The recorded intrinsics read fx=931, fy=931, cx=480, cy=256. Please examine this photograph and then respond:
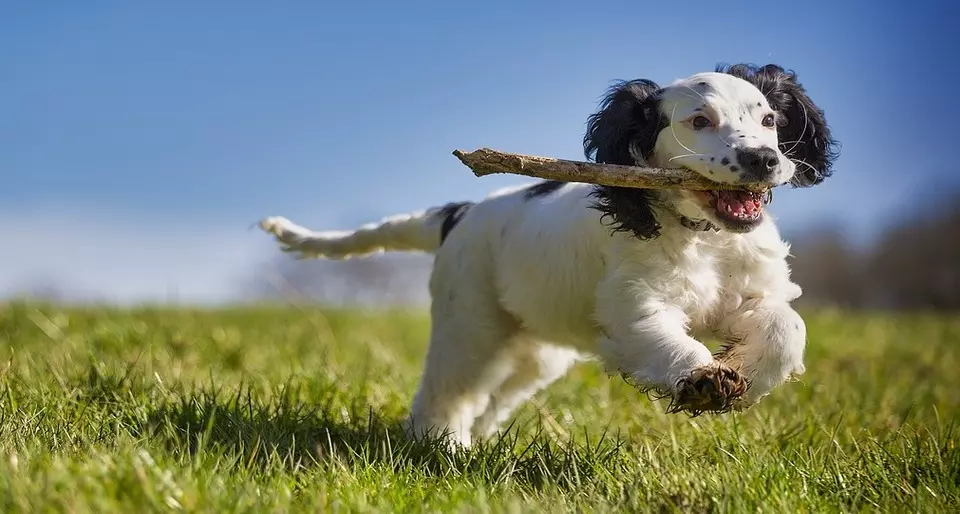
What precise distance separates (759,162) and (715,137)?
242 mm

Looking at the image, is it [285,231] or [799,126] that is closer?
[799,126]

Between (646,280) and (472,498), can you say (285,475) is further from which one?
(646,280)

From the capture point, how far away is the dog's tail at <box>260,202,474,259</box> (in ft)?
17.2

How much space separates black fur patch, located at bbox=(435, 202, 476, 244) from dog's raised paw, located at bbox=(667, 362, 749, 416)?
1.92m

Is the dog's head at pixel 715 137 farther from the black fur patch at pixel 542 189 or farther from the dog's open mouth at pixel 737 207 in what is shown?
the black fur patch at pixel 542 189

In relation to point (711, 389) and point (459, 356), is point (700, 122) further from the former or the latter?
point (459, 356)

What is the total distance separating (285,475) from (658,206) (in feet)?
6.21

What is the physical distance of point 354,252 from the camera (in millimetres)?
5504

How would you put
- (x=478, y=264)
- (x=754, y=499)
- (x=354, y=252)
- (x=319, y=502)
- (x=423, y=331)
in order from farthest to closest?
1. (x=423, y=331)
2. (x=354, y=252)
3. (x=478, y=264)
4. (x=754, y=499)
5. (x=319, y=502)

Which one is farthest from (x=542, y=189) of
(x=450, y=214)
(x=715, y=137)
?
(x=715, y=137)

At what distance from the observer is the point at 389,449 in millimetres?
3756

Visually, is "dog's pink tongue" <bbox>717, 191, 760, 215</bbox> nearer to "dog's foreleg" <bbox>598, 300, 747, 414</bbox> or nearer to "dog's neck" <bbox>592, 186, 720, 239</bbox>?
"dog's neck" <bbox>592, 186, 720, 239</bbox>

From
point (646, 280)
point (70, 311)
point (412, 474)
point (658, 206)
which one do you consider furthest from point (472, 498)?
point (70, 311)

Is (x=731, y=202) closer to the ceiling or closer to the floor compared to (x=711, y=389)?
closer to the ceiling
